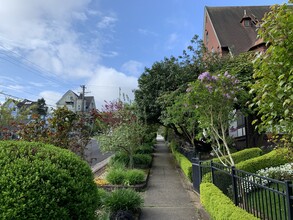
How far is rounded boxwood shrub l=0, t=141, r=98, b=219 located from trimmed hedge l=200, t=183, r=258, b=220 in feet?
6.72

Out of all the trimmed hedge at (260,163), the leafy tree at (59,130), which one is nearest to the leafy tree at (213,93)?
the trimmed hedge at (260,163)

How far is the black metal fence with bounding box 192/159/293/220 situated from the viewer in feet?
11.8

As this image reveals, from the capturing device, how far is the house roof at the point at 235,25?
2469 centimetres

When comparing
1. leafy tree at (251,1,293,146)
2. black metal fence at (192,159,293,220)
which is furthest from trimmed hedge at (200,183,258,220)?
leafy tree at (251,1,293,146)

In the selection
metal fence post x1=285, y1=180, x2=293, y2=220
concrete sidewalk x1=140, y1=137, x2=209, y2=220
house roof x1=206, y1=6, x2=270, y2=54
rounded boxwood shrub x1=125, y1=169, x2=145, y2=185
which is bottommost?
concrete sidewalk x1=140, y1=137, x2=209, y2=220

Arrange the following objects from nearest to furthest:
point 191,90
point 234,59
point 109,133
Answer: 1. point 191,90
2. point 109,133
3. point 234,59

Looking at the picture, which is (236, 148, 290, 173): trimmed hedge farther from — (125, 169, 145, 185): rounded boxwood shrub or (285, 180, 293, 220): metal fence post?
(285, 180, 293, 220): metal fence post

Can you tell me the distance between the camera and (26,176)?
3156mm

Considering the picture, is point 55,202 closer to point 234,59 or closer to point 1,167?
point 1,167

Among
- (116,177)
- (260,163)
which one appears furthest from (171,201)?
(260,163)

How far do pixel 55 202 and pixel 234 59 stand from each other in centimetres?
1367

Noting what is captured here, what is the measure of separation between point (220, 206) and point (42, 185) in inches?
119

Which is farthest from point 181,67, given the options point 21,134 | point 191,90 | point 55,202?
point 55,202

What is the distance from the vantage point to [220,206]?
190 inches
